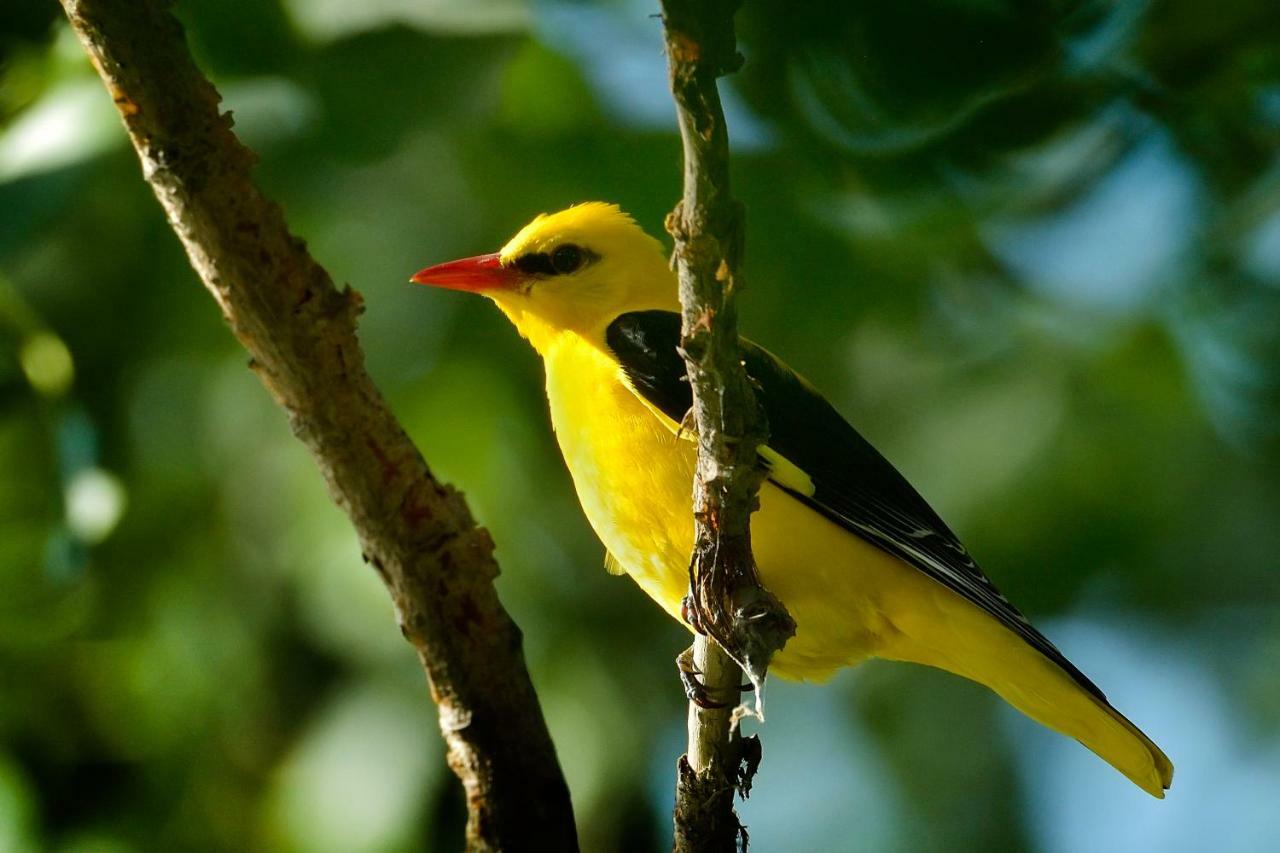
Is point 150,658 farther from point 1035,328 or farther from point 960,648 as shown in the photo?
point 1035,328

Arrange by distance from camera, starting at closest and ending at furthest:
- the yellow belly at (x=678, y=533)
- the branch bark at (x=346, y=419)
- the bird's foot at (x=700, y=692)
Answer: the branch bark at (x=346, y=419) < the bird's foot at (x=700, y=692) < the yellow belly at (x=678, y=533)

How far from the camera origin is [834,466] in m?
3.60

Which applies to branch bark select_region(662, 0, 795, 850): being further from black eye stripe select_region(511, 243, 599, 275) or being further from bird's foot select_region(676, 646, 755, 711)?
black eye stripe select_region(511, 243, 599, 275)

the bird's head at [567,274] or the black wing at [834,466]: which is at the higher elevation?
the bird's head at [567,274]

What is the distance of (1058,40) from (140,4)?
1.90 meters

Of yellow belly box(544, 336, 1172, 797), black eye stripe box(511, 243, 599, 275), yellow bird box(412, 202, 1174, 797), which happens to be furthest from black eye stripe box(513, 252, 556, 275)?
yellow belly box(544, 336, 1172, 797)

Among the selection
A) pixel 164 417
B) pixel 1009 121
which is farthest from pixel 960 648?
pixel 164 417

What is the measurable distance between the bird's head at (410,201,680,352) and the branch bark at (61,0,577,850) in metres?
0.87

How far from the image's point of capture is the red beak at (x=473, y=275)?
13.0 ft

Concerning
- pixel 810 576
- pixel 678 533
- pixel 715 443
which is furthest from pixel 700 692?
pixel 715 443

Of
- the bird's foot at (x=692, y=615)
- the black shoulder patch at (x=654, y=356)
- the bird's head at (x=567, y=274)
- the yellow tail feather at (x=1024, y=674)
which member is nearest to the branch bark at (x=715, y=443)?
the bird's foot at (x=692, y=615)

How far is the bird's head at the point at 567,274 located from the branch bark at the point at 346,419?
87 cm

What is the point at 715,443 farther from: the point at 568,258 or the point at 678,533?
the point at 568,258

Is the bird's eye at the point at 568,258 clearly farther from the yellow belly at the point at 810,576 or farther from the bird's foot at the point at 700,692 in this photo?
the bird's foot at the point at 700,692
